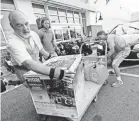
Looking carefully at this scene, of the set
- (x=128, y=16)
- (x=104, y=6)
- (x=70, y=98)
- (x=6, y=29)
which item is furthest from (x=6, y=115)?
(x=128, y=16)

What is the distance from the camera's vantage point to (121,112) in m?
1.39

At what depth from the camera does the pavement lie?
1370mm

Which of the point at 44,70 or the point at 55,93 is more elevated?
the point at 44,70

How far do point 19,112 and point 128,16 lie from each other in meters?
18.0

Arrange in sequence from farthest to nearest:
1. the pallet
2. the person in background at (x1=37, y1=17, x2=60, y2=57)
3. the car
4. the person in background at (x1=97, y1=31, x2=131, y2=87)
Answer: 1. the car
2. the person in background at (x1=37, y1=17, x2=60, y2=57)
3. the person in background at (x1=97, y1=31, x2=131, y2=87)
4. the pallet

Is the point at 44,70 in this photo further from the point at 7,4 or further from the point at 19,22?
the point at 7,4

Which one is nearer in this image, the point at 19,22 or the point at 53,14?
the point at 19,22

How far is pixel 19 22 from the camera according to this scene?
0.94 meters

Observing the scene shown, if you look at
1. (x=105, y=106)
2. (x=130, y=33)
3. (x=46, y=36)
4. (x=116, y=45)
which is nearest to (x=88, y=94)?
(x=105, y=106)

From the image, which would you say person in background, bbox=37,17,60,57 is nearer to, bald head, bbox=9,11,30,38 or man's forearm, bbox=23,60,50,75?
bald head, bbox=9,11,30,38

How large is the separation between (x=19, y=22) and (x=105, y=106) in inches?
66.4

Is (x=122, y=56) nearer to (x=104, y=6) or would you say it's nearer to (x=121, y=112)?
(x=121, y=112)

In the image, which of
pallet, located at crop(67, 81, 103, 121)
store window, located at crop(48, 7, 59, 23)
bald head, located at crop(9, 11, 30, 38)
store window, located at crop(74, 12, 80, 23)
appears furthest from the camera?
store window, located at crop(74, 12, 80, 23)

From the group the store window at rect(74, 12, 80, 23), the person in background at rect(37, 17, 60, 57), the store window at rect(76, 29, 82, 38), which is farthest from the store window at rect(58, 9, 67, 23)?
the person in background at rect(37, 17, 60, 57)
